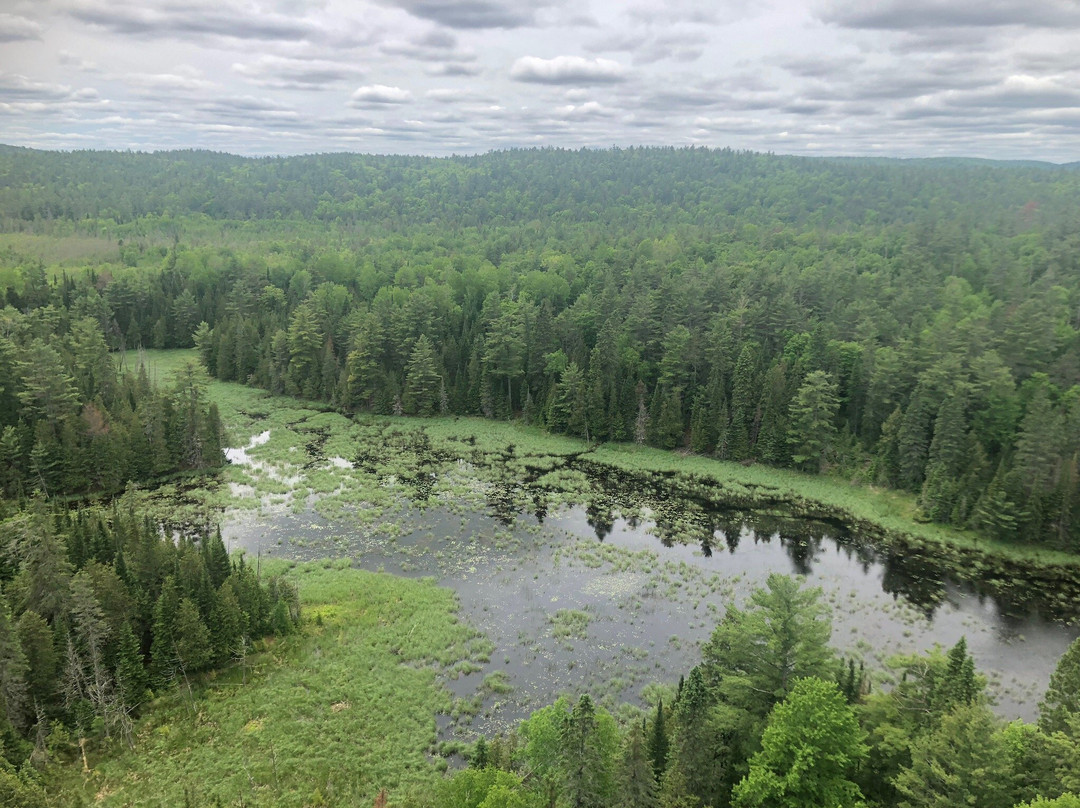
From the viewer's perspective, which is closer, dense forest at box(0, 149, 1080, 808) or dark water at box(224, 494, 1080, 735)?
dense forest at box(0, 149, 1080, 808)

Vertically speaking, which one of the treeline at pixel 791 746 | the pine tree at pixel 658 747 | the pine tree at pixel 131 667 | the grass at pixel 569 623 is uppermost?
the treeline at pixel 791 746

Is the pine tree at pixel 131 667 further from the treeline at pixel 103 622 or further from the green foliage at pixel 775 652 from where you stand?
the green foliage at pixel 775 652

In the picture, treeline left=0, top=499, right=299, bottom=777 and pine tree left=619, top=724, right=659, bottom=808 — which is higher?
pine tree left=619, top=724, right=659, bottom=808

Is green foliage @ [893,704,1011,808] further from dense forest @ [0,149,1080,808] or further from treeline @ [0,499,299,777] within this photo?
treeline @ [0,499,299,777]

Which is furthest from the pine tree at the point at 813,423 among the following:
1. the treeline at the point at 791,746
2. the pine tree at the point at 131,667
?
the pine tree at the point at 131,667

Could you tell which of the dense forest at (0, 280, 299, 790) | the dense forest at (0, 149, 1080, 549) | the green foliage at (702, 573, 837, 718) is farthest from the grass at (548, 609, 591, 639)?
the dense forest at (0, 149, 1080, 549)

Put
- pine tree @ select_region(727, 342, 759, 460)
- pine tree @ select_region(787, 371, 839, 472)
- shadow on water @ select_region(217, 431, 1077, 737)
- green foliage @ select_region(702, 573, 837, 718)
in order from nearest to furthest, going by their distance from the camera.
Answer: green foliage @ select_region(702, 573, 837, 718) → shadow on water @ select_region(217, 431, 1077, 737) → pine tree @ select_region(787, 371, 839, 472) → pine tree @ select_region(727, 342, 759, 460)
